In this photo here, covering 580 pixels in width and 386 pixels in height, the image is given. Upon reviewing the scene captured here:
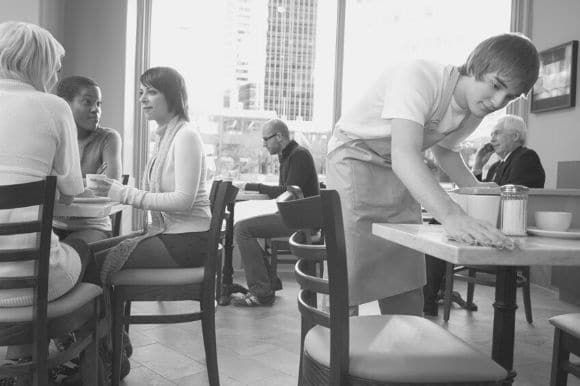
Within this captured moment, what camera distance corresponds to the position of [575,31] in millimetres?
4703

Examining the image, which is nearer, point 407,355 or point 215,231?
point 407,355

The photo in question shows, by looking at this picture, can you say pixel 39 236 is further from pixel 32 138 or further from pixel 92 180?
pixel 92 180

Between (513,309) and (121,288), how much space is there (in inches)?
53.9

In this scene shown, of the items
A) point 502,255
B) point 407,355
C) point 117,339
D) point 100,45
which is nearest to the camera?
point 502,255

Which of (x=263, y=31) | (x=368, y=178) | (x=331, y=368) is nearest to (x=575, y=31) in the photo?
(x=263, y=31)

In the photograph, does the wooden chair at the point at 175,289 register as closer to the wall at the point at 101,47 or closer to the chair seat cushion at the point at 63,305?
the chair seat cushion at the point at 63,305

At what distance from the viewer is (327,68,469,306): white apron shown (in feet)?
4.96

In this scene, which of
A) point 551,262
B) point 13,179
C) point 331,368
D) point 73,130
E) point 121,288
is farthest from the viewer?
point 121,288

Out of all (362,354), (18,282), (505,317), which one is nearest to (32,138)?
(18,282)

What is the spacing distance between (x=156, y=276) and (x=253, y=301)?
187 cm

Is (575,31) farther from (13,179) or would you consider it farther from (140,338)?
(13,179)

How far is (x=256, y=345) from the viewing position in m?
2.92

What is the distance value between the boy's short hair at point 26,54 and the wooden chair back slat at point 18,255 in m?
0.58

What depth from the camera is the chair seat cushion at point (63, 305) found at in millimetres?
1415
